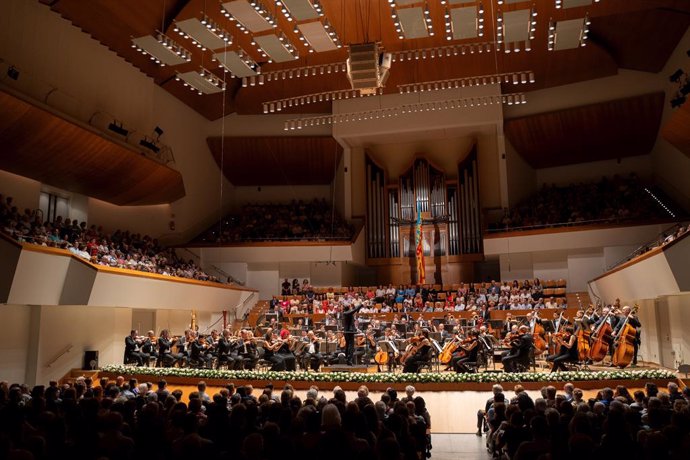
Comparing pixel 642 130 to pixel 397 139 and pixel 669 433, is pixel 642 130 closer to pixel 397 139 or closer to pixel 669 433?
pixel 397 139

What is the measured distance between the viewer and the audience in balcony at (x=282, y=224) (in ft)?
81.4

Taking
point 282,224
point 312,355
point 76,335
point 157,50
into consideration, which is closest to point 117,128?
point 157,50

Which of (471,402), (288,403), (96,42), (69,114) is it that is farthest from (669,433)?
(96,42)

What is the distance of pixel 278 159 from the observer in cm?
2608

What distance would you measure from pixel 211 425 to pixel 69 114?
14.2 meters

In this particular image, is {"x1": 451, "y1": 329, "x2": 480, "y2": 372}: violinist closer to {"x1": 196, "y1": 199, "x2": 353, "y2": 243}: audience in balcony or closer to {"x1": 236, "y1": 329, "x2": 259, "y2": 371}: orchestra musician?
{"x1": 236, "y1": 329, "x2": 259, "y2": 371}: orchestra musician

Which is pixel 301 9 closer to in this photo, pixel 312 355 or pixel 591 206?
pixel 312 355

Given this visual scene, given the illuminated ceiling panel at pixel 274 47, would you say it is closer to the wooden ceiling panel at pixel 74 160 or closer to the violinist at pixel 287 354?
the wooden ceiling panel at pixel 74 160

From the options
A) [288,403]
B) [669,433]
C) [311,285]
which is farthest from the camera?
[311,285]

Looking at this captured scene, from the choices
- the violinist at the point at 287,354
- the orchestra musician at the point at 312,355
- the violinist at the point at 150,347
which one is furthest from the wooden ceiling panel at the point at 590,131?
the violinist at the point at 150,347

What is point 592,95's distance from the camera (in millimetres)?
21422

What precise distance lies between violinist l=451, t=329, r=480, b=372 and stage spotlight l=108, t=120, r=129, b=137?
12685mm

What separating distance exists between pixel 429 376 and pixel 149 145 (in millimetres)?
13469

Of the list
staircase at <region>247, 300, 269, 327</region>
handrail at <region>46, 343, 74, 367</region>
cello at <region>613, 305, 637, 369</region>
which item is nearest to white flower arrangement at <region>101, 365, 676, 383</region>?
cello at <region>613, 305, 637, 369</region>
